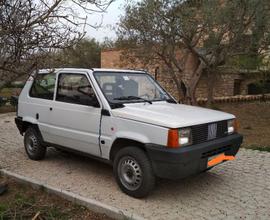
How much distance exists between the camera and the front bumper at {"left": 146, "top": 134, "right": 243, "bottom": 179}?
158 inches

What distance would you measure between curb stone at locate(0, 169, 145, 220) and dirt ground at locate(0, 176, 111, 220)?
0.19 feet

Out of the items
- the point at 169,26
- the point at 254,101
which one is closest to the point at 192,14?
the point at 169,26

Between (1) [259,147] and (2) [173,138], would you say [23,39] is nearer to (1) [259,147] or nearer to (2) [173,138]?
(2) [173,138]

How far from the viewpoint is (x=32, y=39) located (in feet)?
14.2

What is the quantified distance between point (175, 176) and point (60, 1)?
3.41m

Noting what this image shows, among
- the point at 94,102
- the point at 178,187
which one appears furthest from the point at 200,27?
the point at 178,187

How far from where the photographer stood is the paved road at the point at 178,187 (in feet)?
13.6

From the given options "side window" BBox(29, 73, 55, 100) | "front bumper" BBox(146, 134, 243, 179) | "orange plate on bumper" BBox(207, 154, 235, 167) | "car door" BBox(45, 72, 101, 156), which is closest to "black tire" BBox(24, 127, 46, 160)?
"car door" BBox(45, 72, 101, 156)

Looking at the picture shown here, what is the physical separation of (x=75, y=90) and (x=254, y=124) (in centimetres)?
836

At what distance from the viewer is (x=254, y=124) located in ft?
38.3

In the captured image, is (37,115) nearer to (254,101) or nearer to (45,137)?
(45,137)

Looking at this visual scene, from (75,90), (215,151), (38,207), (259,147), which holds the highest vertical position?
(75,90)

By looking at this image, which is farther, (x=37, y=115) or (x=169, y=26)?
(x=169, y=26)

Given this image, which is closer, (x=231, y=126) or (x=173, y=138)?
(x=173, y=138)
